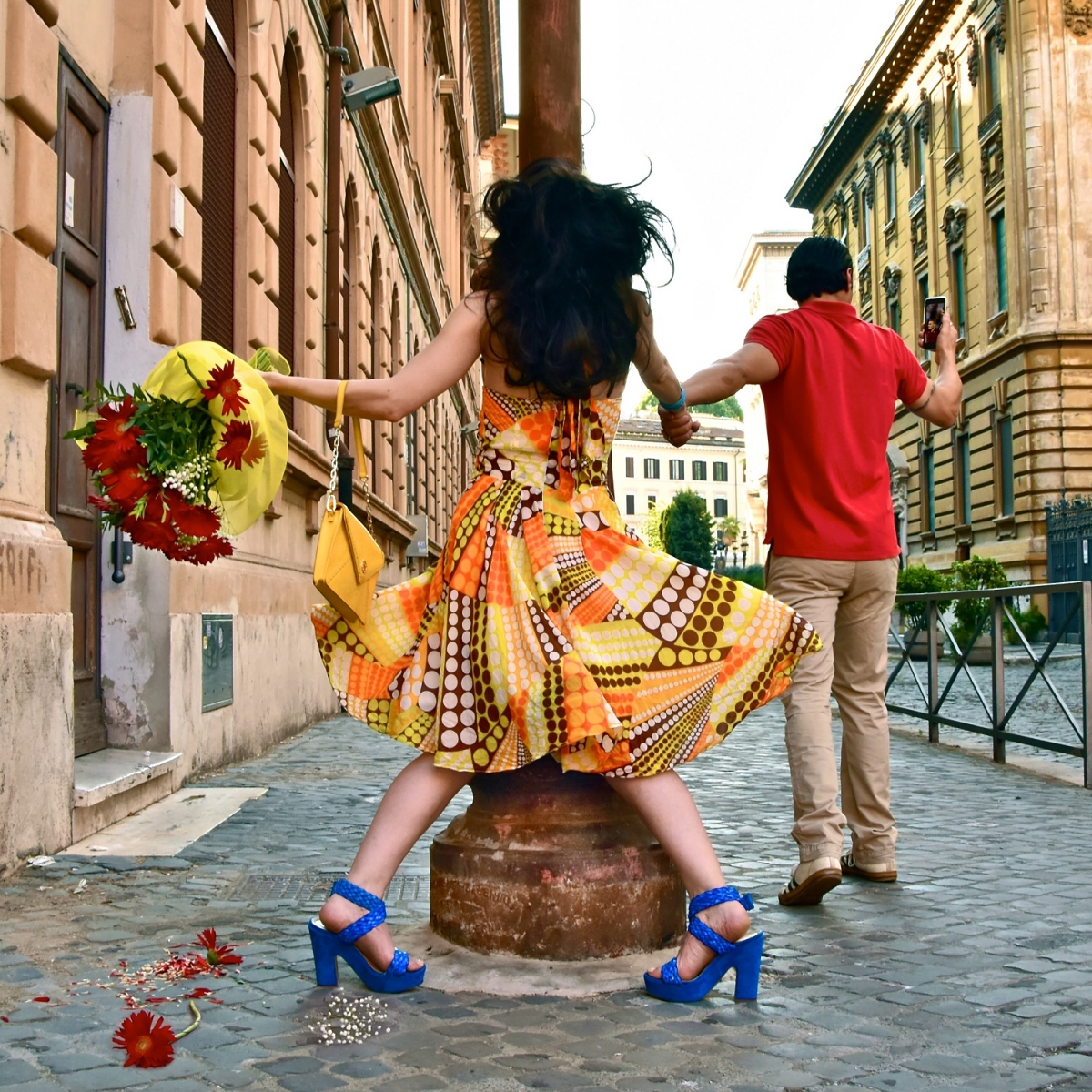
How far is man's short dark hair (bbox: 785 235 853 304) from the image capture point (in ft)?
14.9

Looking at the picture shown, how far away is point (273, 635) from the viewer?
371 inches

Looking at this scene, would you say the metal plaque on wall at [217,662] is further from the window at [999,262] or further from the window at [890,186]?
the window at [890,186]

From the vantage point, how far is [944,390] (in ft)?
15.3

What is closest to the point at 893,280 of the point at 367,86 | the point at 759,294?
the point at 367,86

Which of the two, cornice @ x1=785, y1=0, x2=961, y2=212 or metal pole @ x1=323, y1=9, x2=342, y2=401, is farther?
cornice @ x1=785, y1=0, x2=961, y2=212

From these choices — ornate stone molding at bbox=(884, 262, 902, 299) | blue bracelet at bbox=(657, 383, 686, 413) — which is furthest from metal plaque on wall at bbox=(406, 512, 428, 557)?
ornate stone molding at bbox=(884, 262, 902, 299)

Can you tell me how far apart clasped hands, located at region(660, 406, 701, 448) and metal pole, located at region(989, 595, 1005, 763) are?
5.35 metres

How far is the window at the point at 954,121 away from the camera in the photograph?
33312mm

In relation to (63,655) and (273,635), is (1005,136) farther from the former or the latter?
(63,655)

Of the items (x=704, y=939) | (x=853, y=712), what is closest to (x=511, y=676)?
(x=704, y=939)

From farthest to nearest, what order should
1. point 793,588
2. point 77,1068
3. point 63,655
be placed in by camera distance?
point 63,655 → point 793,588 → point 77,1068

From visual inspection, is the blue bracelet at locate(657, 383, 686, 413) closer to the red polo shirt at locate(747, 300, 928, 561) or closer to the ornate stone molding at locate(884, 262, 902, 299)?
the red polo shirt at locate(747, 300, 928, 561)

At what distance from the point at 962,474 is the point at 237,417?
32.3 metres

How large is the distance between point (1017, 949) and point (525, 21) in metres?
2.94
